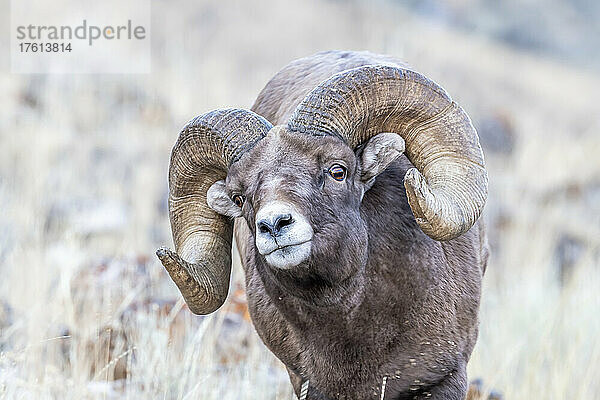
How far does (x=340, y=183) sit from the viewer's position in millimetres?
4562

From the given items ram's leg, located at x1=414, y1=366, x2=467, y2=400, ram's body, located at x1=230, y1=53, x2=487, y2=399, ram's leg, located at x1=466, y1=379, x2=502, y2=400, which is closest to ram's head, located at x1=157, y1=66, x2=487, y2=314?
ram's body, located at x1=230, y1=53, x2=487, y2=399

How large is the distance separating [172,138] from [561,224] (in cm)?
666

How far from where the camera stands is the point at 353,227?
4531mm

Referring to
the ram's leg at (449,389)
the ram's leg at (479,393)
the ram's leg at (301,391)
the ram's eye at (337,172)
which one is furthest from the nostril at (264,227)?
the ram's leg at (479,393)

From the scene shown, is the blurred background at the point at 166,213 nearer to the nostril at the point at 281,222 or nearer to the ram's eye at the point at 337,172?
the nostril at the point at 281,222

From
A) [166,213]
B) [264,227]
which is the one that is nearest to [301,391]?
[264,227]

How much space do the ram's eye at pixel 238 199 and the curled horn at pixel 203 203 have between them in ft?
0.59

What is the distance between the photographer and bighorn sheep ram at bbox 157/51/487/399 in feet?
14.6

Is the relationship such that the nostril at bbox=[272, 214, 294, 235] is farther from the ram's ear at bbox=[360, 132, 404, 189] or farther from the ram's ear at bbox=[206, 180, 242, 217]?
the ram's ear at bbox=[206, 180, 242, 217]

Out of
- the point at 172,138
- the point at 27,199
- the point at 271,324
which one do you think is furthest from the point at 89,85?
the point at 271,324

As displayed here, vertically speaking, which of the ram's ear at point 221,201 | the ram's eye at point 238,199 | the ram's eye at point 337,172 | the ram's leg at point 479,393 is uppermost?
the ram's eye at point 337,172

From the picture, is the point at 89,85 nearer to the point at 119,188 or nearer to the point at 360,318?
the point at 119,188

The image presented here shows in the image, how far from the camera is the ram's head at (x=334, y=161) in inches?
171

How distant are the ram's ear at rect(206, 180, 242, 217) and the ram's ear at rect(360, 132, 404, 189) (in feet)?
2.58
